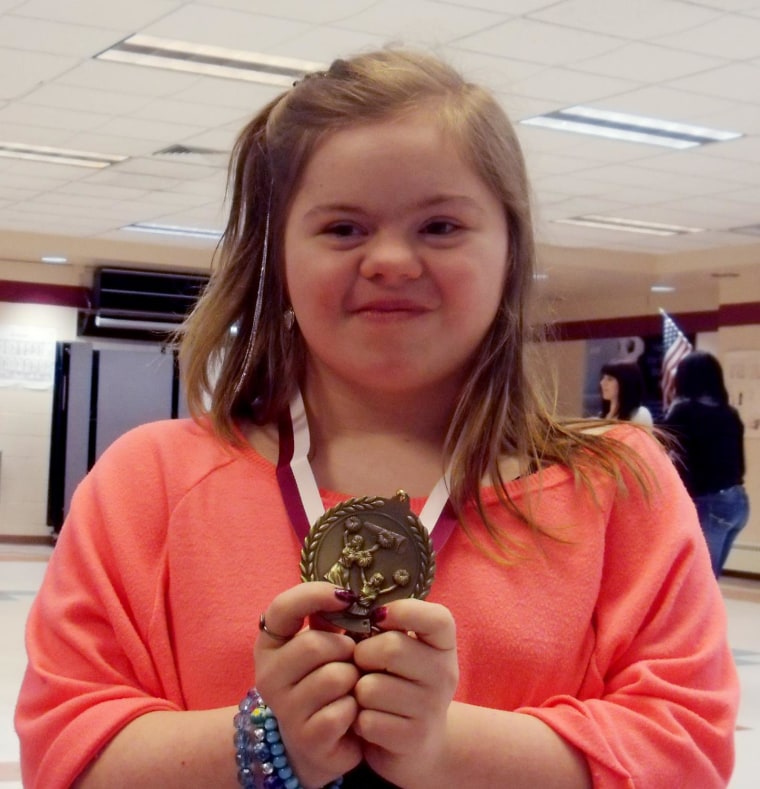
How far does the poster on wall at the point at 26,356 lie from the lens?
15.1 m

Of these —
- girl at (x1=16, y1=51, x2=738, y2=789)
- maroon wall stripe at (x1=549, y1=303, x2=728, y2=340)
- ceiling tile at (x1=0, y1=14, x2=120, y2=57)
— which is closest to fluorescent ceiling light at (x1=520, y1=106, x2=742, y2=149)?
ceiling tile at (x1=0, y1=14, x2=120, y2=57)

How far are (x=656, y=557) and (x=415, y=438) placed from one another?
8.8 inches

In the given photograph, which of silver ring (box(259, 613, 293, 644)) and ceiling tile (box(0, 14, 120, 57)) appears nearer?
silver ring (box(259, 613, 293, 644))

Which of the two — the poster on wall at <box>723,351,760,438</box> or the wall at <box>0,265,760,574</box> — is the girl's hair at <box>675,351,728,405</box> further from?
the wall at <box>0,265,760,574</box>

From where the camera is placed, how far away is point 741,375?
13852mm

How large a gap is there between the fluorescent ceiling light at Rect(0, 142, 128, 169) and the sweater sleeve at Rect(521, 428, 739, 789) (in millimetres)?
8887

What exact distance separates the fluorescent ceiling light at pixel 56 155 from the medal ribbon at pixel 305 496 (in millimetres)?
8759

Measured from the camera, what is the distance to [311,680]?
812 mm

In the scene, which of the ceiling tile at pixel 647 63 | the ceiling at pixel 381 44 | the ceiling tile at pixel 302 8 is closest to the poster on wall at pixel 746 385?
the ceiling at pixel 381 44

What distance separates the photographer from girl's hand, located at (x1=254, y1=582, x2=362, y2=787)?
811mm

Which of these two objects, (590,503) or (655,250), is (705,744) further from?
(655,250)

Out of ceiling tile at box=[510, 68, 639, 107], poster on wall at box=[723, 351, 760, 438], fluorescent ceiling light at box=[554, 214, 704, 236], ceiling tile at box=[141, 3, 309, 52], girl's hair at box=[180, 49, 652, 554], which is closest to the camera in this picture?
girl's hair at box=[180, 49, 652, 554]

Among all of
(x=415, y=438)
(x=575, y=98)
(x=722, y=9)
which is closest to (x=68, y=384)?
(x=575, y=98)

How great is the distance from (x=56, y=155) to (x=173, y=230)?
3585 mm
